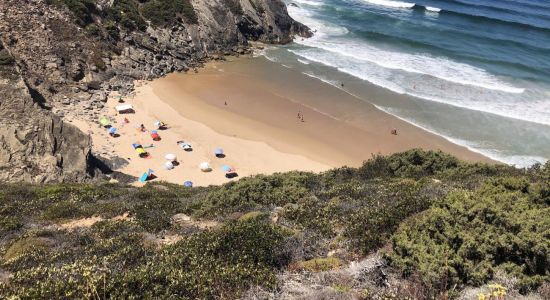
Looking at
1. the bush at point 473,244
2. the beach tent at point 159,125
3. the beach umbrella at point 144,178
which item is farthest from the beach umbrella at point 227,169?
the bush at point 473,244

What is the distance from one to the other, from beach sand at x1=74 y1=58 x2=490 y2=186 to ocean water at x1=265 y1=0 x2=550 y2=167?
88.9 inches

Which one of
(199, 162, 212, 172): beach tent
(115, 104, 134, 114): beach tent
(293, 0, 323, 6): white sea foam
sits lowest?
(199, 162, 212, 172): beach tent

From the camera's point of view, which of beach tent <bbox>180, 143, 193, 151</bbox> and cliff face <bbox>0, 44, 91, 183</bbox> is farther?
beach tent <bbox>180, 143, 193, 151</bbox>

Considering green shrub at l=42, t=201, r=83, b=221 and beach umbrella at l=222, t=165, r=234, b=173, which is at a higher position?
green shrub at l=42, t=201, r=83, b=221

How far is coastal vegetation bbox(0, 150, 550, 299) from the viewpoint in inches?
245

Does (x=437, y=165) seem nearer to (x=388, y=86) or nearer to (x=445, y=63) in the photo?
(x=388, y=86)

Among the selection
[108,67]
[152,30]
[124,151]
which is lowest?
[124,151]

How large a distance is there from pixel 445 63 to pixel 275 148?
22944 millimetres

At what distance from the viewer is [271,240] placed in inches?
314

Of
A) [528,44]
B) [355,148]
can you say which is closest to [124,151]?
[355,148]

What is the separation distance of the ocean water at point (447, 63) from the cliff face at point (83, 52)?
584 cm

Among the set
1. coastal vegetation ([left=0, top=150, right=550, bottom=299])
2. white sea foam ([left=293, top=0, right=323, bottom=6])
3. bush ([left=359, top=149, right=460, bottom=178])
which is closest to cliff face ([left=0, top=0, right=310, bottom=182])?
coastal vegetation ([left=0, top=150, right=550, bottom=299])

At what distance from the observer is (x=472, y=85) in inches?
1379

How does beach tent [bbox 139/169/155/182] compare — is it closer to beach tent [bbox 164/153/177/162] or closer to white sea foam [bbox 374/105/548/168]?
beach tent [bbox 164/153/177/162]
